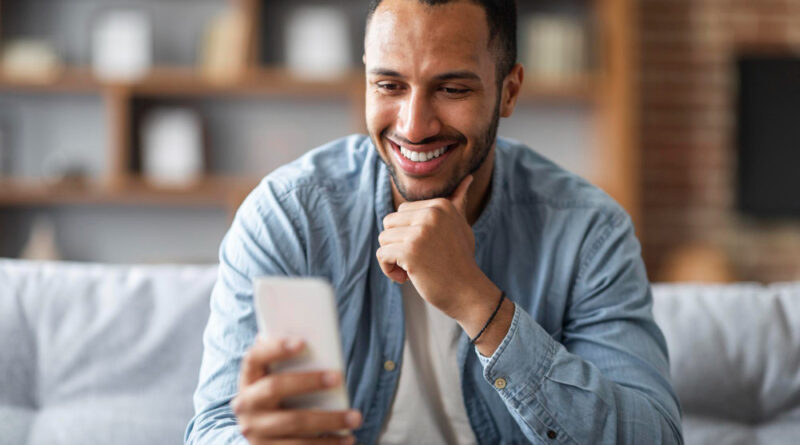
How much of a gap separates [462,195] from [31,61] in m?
2.64

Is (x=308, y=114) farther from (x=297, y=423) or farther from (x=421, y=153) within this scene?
(x=297, y=423)

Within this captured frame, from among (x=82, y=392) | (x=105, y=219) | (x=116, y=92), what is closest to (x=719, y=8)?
(x=116, y=92)

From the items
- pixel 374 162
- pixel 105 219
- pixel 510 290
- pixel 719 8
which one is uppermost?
pixel 719 8

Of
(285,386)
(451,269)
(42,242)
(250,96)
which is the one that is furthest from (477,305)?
(42,242)

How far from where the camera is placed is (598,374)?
3.54 ft

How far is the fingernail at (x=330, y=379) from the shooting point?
0.82 metres

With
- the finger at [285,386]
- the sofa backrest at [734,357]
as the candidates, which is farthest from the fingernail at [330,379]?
the sofa backrest at [734,357]

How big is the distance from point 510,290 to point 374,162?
32 centimetres

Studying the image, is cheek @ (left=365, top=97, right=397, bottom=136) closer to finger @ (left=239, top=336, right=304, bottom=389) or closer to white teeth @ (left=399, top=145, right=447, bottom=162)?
white teeth @ (left=399, top=145, right=447, bottom=162)

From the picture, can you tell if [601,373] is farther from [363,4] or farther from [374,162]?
[363,4]

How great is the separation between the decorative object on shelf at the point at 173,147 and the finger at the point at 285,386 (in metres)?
A: 2.61

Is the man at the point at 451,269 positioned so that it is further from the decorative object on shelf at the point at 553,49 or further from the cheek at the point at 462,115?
the decorative object on shelf at the point at 553,49

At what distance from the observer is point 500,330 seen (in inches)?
40.9

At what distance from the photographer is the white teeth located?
1.22 metres
